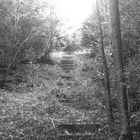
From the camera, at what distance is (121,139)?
5961 mm

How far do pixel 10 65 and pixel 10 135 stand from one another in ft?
19.1

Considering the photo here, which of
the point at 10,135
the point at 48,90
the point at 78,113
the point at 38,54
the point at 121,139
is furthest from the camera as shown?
the point at 38,54

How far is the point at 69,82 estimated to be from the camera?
14.7 meters

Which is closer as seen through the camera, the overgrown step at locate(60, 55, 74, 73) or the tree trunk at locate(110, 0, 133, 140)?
the tree trunk at locate(110, 0, 133, 140)

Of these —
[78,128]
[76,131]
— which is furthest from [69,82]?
[76,131]

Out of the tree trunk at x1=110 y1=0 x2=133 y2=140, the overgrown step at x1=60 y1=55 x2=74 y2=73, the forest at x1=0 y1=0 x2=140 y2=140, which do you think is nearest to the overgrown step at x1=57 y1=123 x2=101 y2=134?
the forest at x1=0 y1=0 x2=140 y2=140

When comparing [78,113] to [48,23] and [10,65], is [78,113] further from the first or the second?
[48,23]

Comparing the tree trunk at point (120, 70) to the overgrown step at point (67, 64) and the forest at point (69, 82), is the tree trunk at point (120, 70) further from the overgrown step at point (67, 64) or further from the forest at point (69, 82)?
the overgrown step at point (67, 64)

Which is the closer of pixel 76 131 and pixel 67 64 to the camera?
pixel 76 131

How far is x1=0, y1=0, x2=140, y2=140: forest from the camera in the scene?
6.18 metres

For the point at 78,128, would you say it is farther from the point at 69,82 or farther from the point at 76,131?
the point at 69,82

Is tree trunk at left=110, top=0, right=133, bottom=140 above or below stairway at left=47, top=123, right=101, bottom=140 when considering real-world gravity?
above

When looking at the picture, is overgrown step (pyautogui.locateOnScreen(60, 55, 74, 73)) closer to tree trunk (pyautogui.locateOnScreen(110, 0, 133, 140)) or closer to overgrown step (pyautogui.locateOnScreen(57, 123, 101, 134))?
overgrown step (pyautogui.locateOnScreen(57, 123, 101, 134))

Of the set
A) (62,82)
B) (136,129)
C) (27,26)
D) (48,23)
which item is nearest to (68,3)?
(48,23)
